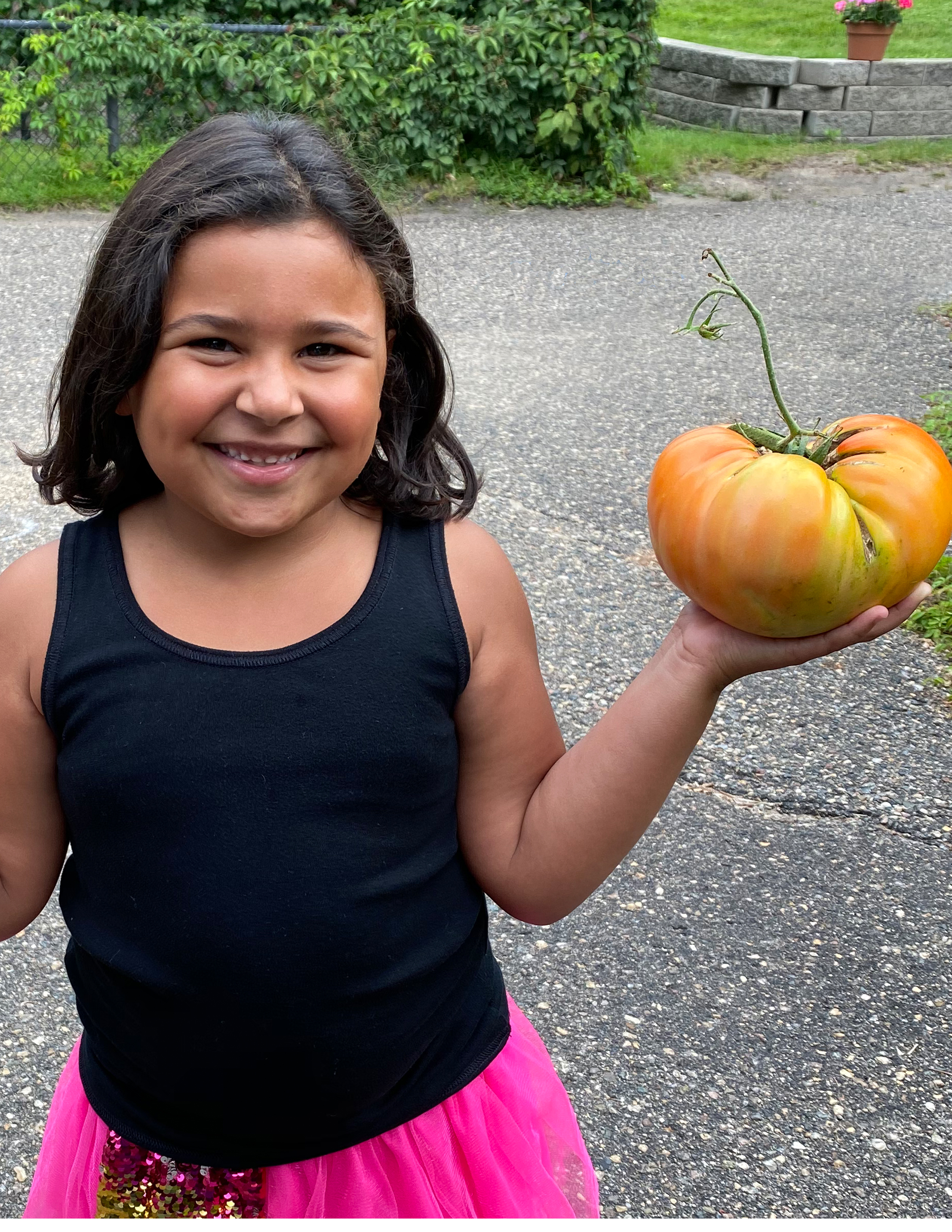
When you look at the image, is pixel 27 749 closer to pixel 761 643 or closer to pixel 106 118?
pixel 761 643

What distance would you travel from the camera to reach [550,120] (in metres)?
9.19

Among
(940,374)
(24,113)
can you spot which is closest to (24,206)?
(24,113)

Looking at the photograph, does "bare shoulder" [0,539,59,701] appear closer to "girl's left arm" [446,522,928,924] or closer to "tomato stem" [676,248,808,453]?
"girl's left arm" [446,522,928,924]

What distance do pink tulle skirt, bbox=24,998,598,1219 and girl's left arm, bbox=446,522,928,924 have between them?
227 mm

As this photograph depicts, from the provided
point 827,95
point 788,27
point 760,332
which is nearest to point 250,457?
point 760,332

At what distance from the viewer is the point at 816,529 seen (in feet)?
4.21

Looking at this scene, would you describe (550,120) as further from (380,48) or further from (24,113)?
(24,113)

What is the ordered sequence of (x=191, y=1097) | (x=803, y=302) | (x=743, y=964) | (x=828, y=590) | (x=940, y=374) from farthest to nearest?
(x=803, y=302) → (x=940, y=374) → (x=743, y=964) → (x=191, y=1097) → (x=828, y=590)

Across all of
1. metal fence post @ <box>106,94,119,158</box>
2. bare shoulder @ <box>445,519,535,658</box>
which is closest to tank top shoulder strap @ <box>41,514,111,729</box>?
bare shoulder @ <box>445,519,535,658</box>

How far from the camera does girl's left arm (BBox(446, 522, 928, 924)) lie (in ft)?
4.46

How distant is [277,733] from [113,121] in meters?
8.52

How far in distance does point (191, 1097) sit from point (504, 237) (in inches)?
299

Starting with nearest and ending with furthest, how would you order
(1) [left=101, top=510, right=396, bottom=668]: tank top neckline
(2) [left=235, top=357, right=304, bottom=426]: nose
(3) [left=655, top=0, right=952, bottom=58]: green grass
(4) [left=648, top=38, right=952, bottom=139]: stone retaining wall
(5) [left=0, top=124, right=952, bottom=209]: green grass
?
(2) [left=235, top=357, right=304, bottom=426]: nose → (1) [left=101, top=510, right=396, bottom=668]: tank top neckline → (5) [left=0, top=124, right=952, bottom=209]: green grass → (4) [left=648, top=38, right=952, bottom=139]: stone retaining wall → (3) [left=655, top=0, right=952, bottom=58]: green grass

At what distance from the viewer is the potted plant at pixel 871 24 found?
1105 cm
